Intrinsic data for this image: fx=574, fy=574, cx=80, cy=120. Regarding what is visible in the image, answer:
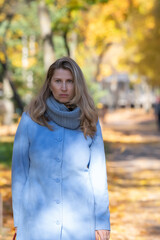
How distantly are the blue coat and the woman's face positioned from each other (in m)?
0.19

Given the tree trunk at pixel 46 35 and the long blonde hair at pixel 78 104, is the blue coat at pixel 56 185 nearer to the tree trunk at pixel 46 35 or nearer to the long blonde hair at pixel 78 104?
the long blonde hair at pixel 78 104

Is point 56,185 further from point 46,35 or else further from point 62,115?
point 46,35

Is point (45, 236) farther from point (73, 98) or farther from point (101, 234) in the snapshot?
point (73, 98)

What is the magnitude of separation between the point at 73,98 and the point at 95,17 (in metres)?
25.6

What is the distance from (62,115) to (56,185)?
0.42m

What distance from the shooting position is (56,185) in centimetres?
336

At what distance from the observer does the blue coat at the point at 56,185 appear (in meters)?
3.37

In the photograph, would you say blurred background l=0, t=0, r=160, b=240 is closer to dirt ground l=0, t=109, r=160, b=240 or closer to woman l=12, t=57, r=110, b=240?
dirt ground l=0, t=109, r=160, b=240

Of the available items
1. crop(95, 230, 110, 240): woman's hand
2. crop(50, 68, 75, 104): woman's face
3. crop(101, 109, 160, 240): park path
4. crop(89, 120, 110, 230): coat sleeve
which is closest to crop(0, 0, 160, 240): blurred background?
crop(101, 109, 160, 240): park path

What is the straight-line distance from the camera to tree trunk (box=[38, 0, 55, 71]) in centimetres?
1513

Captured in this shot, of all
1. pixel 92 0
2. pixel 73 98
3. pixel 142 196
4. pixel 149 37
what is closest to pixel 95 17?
pixel 149 37

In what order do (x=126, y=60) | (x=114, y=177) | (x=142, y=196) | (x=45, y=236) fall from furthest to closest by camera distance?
(x=126, y=60), (x=114, y=177), (x=142, y=196), (x=45, y=236)

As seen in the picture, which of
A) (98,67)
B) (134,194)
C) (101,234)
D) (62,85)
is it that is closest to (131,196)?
(134,194)

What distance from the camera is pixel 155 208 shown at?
842cm
